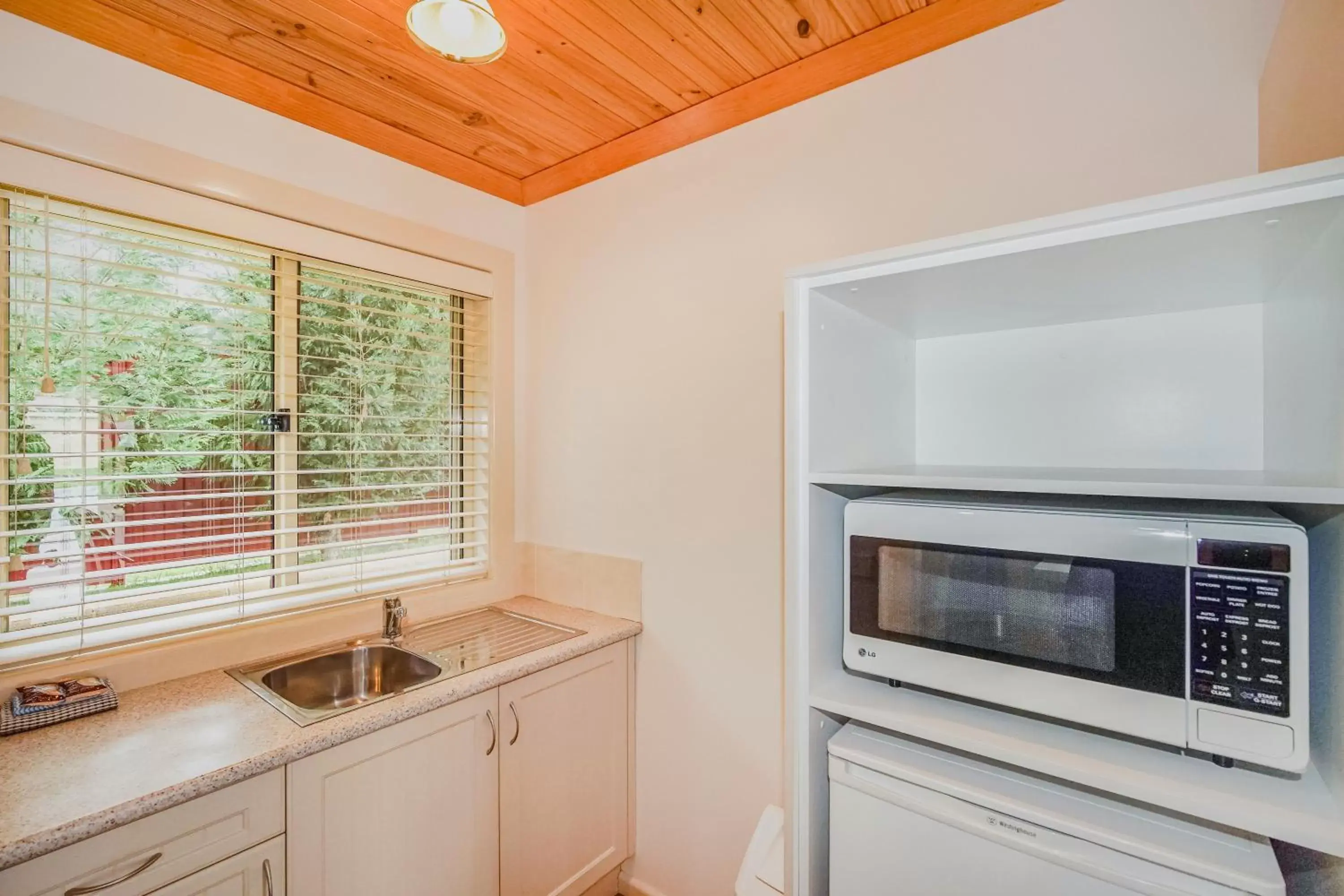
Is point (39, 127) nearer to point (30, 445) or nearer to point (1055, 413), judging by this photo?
point (30, 445)

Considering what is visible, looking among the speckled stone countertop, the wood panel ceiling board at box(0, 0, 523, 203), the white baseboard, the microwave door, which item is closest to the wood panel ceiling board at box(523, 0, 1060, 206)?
the wood panel ceiling board at box(0, 0, 523, 203)


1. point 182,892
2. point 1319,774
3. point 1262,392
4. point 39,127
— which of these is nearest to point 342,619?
point 182,892

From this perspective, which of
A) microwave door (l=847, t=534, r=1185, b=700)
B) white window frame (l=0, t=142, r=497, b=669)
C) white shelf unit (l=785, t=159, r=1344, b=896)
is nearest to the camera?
white shelf unit (l=785, t=159, r=1344, b=896)

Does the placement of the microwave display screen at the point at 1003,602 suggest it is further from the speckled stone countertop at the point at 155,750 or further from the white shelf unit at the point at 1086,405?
the speckled stone countertop at the point at 155,750

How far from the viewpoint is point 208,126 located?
1635 millimetres

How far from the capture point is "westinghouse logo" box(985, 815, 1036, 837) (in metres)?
0.92

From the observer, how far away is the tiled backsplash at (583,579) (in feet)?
6.81

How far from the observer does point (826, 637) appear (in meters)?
1.24

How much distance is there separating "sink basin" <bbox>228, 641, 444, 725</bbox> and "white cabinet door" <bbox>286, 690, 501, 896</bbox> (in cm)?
16

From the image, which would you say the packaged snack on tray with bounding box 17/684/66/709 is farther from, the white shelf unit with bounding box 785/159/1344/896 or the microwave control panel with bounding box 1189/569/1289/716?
the microwave control panel with bounding box 1189/569/1289/716

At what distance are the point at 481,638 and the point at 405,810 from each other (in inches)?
21.9

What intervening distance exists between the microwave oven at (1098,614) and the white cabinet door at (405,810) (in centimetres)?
102

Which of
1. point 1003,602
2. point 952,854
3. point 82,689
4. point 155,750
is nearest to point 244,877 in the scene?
point 155,750

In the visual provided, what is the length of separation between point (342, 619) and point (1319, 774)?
2193mm
